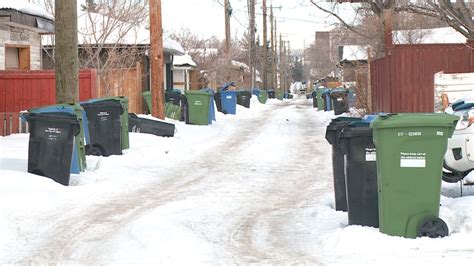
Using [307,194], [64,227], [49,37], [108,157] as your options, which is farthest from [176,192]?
[49,37]

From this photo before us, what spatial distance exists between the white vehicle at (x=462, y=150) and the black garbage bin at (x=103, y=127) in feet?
22.8

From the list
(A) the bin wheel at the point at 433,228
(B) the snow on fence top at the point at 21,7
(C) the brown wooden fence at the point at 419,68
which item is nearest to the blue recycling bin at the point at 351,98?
(C) the brown wooden fence at the point at 419,68

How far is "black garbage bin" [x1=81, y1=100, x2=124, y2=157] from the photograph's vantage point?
500 inches

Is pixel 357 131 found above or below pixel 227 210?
above

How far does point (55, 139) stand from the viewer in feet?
31.2

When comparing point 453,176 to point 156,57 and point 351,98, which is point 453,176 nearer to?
point 156,57

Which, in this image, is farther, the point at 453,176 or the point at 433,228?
the point at 453,176

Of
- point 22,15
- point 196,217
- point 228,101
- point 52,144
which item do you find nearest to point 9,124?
point 22,15

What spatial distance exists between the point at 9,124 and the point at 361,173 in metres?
10.8

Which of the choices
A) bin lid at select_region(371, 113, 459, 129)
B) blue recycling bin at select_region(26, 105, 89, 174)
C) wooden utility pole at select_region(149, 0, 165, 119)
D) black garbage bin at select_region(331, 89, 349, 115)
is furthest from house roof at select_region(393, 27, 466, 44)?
bin lid at select_region(371, 113, 459, 129)

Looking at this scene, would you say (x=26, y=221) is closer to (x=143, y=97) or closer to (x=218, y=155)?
(x=218, y=155)

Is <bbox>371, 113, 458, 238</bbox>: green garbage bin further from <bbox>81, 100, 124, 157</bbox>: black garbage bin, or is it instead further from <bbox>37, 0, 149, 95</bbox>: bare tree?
<bbox>37, 0, 149, 95</bbox>: bare tree

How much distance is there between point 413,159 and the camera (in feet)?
19.4

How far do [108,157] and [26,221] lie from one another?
5.01 meters
